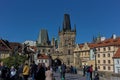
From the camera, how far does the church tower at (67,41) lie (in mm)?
114500

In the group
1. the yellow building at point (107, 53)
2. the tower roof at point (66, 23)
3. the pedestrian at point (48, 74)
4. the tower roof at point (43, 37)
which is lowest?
the pedestrian at point (48, 74)

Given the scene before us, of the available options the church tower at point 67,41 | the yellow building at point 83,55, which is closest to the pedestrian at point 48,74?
the yellow building at point 83,55

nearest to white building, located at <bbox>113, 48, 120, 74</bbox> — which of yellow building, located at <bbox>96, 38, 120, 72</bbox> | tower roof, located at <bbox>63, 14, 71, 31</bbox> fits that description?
yellow building, located at <bbox>96, 38, 120, 72</bbox>

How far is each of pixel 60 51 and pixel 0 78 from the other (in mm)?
102372

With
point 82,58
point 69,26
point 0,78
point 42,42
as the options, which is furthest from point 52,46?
point 0,78

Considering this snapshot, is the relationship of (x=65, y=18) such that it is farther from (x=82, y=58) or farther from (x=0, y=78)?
(x=0, y=78)

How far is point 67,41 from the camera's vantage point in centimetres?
11938

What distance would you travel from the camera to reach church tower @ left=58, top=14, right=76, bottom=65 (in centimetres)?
11450

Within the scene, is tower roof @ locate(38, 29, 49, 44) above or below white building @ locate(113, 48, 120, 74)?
above

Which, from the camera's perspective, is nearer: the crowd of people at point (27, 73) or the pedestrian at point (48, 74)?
the pedestrian at point (48, 74)

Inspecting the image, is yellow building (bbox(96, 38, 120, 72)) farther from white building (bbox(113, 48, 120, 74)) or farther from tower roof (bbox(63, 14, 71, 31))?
tower roof (bbox(63, 14, 71, 31))

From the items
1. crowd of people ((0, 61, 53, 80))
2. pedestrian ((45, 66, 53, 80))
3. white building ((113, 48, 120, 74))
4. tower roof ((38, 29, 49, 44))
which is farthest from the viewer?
tower roof ((38, 29, 49, 44))

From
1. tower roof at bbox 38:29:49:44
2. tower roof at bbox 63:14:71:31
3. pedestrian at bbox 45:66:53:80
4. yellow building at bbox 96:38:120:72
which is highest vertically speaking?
tower roof at bbox 63:14:71:31

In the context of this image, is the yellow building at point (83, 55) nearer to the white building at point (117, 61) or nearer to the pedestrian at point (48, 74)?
the white building at point (117, 61)
